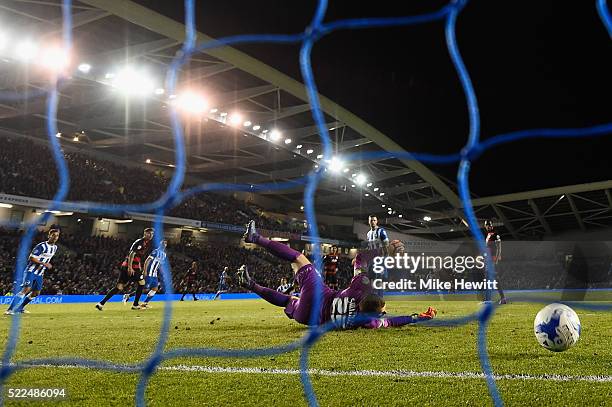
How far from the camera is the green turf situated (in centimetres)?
252

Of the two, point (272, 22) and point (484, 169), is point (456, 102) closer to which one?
point (484, 169)

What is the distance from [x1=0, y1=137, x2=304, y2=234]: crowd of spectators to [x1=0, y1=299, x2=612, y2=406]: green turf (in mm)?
16318

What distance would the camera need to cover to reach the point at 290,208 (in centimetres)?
3566

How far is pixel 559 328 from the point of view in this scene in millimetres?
3609

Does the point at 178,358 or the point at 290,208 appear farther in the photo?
the point at 290,208

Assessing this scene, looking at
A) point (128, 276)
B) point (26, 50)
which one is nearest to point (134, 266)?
point (128, 276)

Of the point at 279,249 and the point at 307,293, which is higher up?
the point at 279,249

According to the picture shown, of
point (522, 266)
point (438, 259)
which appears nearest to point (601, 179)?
point (522, 266)

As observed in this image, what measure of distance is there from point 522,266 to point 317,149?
46.9 feet

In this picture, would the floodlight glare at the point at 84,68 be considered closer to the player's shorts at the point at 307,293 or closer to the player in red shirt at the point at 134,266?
the player in red shirt at the point at 134,266

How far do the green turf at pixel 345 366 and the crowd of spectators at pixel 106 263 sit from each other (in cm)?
1287

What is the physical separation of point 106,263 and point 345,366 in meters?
19.0

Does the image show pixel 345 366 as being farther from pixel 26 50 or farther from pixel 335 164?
pixel 335 164

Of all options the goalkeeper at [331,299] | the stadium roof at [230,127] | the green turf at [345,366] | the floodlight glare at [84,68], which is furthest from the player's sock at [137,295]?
the floodlight glare at [84,68]
